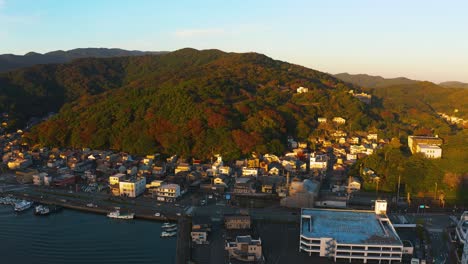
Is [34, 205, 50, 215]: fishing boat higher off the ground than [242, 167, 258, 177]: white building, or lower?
lower

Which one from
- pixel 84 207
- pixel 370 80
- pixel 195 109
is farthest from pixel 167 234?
pixel 370 80

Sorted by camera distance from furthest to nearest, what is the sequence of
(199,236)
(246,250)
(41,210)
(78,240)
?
1. (41,210)
2. (78,240)
3. (199,236)
4. (246,250)

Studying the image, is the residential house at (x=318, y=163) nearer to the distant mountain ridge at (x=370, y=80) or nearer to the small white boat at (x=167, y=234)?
the small white boat at (x=167, y=234)

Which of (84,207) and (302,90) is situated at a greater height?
(302,90)

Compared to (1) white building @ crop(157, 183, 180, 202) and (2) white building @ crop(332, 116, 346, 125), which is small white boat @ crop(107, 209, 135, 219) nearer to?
(1) white building @ crop(157, 183, 180, 202)

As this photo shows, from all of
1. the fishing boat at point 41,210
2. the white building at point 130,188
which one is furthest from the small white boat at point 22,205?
the white building at point 130,188

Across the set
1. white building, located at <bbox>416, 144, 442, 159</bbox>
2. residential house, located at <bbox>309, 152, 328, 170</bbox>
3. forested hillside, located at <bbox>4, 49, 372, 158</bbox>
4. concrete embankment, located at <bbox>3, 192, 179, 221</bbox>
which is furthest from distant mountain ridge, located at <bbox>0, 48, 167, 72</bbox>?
white building, located at <bbox>416, 144, 442, 159</bbox>

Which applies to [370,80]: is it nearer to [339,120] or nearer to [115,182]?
[339,120]
